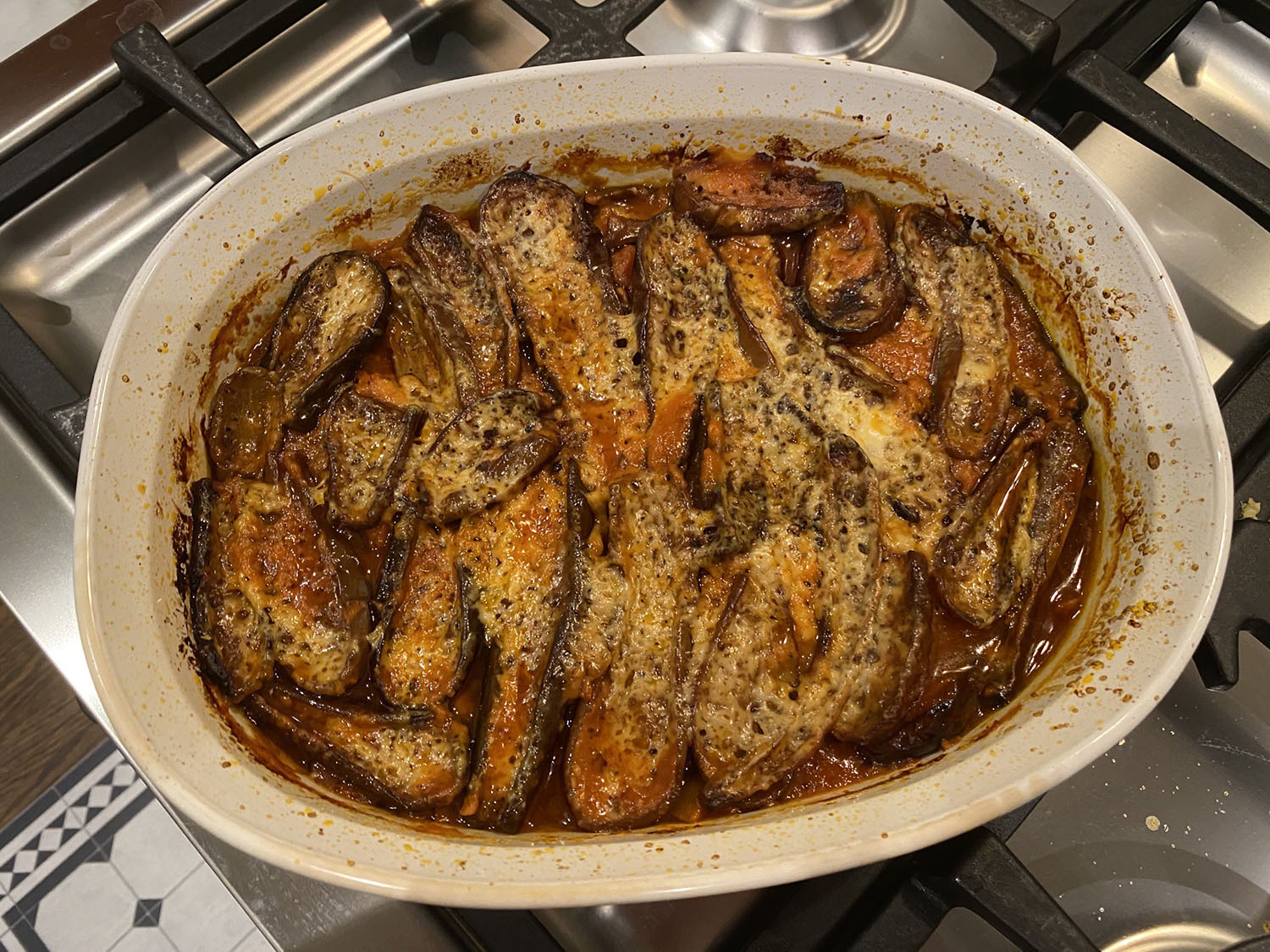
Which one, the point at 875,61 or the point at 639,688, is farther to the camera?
the point at 875,61

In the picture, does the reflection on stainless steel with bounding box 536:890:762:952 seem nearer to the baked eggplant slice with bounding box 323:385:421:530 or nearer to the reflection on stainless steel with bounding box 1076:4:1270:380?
the baked eggplant slice with bounding box 323:385:421:530

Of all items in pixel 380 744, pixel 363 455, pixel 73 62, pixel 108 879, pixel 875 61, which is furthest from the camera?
pixel 108 879

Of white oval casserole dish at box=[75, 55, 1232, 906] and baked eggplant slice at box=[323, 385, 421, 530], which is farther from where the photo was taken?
baked eggplant slice at box=[323, 385, 421, 530]

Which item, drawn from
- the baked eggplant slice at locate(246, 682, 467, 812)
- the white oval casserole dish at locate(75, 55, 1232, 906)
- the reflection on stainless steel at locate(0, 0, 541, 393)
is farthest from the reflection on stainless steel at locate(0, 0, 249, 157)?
the baked eggplant slice at locate(246, 682, 467, 812)

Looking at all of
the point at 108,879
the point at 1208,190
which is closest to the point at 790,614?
the point at 1208,190

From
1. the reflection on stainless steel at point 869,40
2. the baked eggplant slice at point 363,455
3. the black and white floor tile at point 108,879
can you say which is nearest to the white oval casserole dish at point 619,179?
the baked eggplant slice at point 363,455

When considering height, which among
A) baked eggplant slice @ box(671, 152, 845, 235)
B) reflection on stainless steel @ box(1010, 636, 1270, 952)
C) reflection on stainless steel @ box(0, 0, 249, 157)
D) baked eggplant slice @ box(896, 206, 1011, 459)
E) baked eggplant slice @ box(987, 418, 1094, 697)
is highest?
reflection on stainless steel @ box(0, 0, 249, 157)

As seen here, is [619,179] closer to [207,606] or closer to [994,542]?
[994,542]
